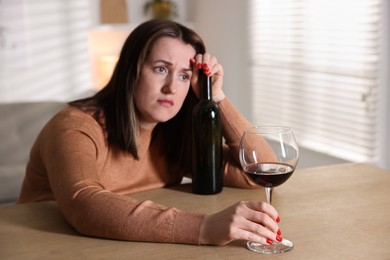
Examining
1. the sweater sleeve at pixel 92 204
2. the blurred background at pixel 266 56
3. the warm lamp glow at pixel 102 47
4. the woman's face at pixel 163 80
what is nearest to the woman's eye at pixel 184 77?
the woman's face at pixel 163 80

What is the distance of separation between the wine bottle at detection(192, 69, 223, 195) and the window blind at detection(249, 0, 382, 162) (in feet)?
5.96

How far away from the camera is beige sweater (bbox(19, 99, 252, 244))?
123 centimetres

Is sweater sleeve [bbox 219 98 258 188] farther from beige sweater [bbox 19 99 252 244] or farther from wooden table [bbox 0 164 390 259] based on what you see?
wooden table [bbox 0 164 390 259]

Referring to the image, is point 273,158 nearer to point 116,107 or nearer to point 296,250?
point 296,250

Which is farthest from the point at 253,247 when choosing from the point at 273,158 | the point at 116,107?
the point at 116,107

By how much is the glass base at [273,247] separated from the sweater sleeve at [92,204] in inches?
4.6

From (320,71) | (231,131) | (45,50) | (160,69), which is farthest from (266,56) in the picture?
(160,69)

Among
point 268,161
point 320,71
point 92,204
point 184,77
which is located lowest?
point 320,71

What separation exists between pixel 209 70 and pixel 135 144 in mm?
304

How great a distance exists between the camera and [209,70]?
1.67 metres

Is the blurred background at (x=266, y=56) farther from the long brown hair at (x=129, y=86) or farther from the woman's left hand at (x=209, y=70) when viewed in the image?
the long brown hair at (x=129, y=86)

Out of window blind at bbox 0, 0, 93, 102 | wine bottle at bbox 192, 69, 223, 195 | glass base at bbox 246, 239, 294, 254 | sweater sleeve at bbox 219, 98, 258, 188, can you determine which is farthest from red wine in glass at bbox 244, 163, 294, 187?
window blind at bbox 0, 0, 93, 102

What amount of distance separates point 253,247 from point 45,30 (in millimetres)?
3683

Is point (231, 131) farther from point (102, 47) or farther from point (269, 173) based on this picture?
point (102, 47)
